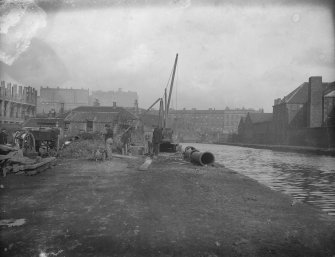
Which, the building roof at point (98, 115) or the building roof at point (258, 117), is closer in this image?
the building roof at point (98, 115)

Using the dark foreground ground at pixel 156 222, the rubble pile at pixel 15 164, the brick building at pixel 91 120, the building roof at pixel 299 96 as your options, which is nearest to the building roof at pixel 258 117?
the building roof at pixel 299 96

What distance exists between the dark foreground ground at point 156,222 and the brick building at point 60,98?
8084 centimetres

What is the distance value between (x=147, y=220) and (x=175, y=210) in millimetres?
945

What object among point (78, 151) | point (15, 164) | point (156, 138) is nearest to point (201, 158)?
point (156, 138)

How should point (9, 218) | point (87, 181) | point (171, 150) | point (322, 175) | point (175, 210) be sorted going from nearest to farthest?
point (9, 218) → point (175, 210) → point (87, 181) → point (322, 175) → point (171, 150)

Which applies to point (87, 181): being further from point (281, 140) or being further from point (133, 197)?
point (281, 140)

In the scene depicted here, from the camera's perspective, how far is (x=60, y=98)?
84.4m

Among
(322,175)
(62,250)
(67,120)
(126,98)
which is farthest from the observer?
(126,98)

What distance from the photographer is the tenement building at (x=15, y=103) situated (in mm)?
39344

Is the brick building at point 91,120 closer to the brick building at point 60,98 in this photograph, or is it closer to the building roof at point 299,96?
the building roof at point 299,96

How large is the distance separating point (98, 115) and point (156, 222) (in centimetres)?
4078

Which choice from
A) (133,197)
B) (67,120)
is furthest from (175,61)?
(133,197)

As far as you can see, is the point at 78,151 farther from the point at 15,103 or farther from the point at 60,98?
the point at 60,98

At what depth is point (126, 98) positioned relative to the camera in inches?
3932
